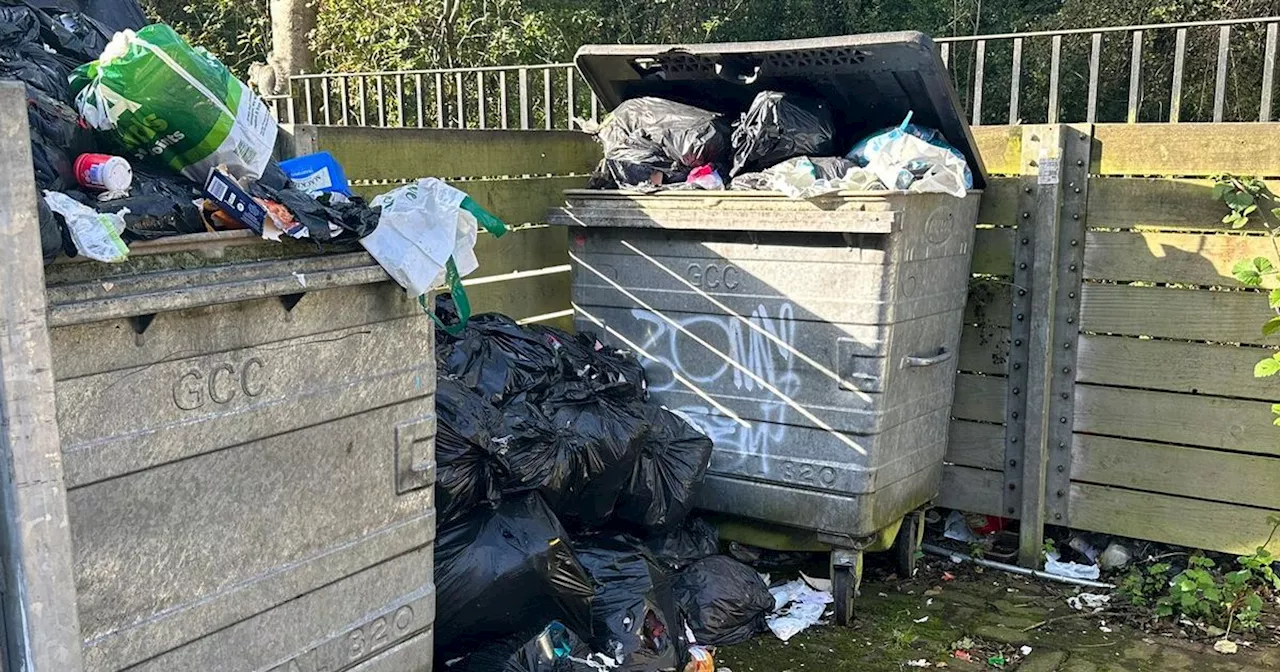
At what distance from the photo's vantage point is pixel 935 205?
141 inches

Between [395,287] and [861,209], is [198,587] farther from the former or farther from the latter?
[861,209]

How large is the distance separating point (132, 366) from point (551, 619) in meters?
1.38

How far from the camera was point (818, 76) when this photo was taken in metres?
3.69

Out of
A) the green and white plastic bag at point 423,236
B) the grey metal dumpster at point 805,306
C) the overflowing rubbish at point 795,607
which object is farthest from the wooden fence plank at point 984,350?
the green and white plastic bag at point 423,236

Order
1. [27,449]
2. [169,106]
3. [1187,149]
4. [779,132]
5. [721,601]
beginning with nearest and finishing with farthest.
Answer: [27,449] < [169,106] < [721,601] < [779,132] < [1187,149]

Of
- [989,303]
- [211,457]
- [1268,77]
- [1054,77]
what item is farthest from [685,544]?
[1268,77]

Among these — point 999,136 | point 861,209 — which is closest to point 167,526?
point 861,209

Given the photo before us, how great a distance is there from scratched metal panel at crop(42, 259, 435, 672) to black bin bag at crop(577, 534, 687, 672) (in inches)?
25.2

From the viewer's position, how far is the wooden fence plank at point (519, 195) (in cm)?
378

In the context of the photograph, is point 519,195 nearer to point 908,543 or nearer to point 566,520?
point 566,520

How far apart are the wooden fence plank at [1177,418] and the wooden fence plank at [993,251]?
52 cm

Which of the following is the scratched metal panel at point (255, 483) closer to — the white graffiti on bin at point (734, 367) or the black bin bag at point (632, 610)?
the black bin bag at point (632, 610)

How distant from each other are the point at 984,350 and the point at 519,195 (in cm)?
184

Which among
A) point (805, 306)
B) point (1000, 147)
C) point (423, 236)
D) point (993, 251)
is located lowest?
point (805, 306)
